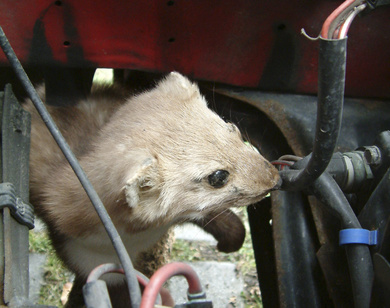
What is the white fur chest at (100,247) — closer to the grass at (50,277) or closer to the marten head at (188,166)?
the marten head at (188,166)

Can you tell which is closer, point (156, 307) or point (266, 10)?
point (156, 307)

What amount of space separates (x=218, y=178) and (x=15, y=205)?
72 cm

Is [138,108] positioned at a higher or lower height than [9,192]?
higher

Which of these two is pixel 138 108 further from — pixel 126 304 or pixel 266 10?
pixel 126 304

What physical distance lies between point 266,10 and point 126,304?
1522 millimetres

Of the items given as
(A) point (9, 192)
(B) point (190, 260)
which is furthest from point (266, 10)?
(B) point (190, 260)

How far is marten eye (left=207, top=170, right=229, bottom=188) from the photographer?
174cm

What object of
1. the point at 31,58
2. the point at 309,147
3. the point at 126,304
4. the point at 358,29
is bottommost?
the point at 126,304

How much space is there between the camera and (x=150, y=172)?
165 cm

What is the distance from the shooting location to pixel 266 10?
178cm

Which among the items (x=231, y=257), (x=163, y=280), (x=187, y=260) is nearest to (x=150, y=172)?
(x=163, y=280)

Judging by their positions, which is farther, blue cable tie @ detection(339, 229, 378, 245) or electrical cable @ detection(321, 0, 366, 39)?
blue cable tie @ detection(339, 229, 378, 245)

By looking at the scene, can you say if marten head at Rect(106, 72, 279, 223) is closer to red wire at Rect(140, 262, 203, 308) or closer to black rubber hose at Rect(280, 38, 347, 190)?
black rubber hose at Rect(280, 38, 347, 190)

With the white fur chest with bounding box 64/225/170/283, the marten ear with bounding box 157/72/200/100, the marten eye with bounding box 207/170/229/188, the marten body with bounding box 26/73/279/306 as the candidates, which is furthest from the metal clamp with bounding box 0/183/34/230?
the marten ear with bounding box 157/72/200/100
